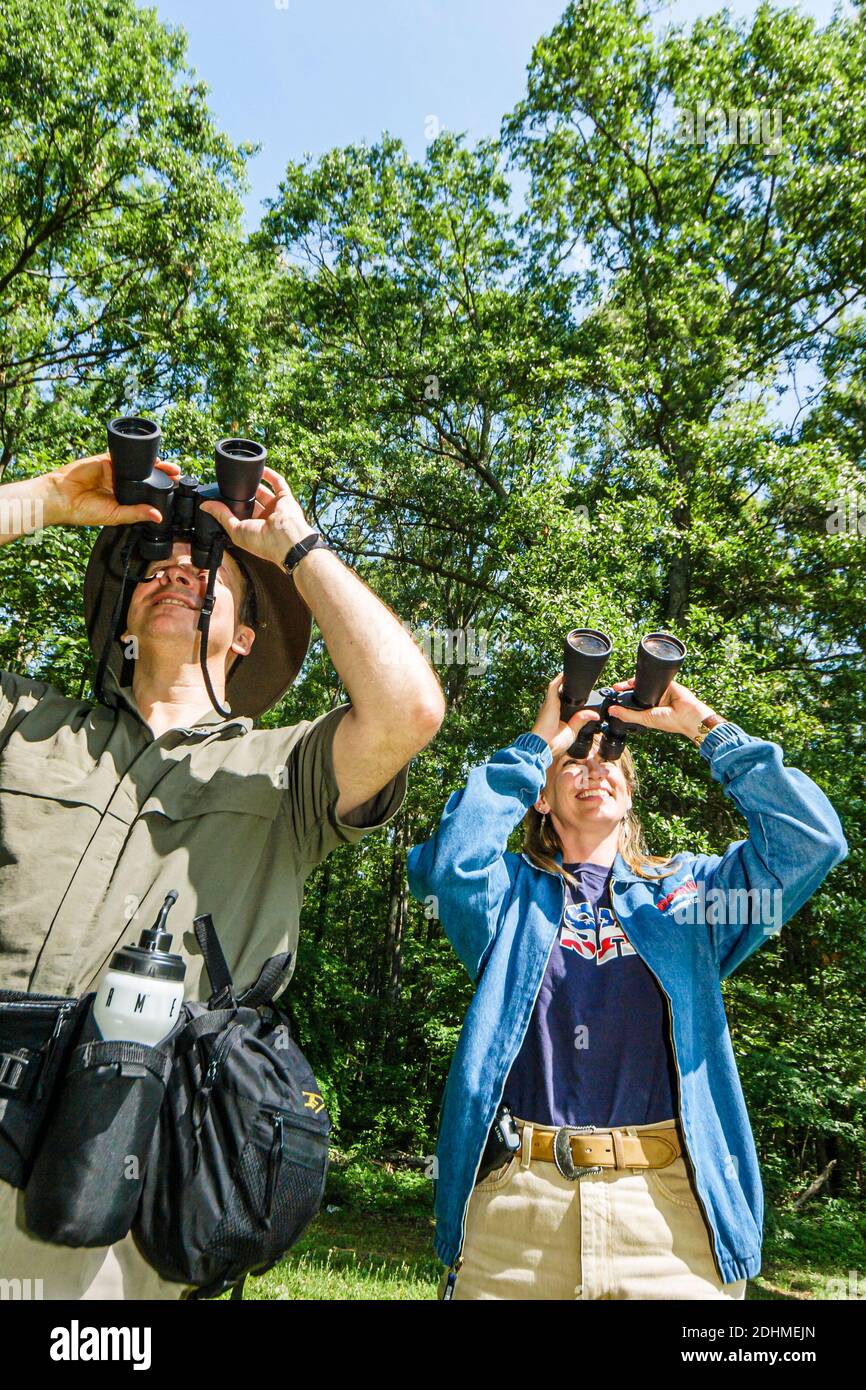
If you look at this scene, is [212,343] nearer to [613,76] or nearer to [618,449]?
[618,449]

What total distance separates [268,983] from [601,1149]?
105cm

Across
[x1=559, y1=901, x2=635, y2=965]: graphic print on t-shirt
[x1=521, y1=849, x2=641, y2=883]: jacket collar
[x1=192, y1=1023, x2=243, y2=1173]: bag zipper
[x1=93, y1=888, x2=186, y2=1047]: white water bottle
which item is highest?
[x1=521, y1=849, x2=641, y2=883]: jacket collar

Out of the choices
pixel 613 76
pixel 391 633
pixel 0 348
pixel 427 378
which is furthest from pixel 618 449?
pixel 391 633

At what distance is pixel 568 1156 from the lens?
220cm

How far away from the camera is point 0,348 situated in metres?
10.8

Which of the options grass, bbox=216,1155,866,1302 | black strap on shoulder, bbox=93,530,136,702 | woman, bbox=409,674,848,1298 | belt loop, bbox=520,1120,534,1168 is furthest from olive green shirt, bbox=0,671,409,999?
grass, bbox=216,1155,866,1302

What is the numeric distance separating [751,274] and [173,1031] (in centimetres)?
1287

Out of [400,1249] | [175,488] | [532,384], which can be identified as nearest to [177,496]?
[175,488]

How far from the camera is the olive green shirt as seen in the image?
1665 mm

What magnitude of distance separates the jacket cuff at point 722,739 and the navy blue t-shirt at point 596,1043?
0.65 m

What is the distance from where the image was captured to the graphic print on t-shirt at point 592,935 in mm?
2541

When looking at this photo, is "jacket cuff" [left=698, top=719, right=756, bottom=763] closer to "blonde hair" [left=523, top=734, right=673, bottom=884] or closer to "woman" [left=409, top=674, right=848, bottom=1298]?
A: "woman" [left=409, top=674, right=848, bottom=1298]

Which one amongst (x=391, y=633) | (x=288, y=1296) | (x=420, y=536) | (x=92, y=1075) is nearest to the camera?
(x=92, y=1075)

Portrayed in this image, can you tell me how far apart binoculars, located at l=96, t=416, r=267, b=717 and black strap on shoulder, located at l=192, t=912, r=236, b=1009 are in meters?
0.59
